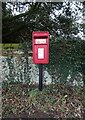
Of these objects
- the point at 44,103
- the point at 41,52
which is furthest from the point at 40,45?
the point at 44,103

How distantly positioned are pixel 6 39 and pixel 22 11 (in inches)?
41.1

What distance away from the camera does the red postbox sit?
265 centimetres

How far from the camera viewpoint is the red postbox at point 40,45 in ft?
8.70

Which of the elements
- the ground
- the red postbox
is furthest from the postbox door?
the ground

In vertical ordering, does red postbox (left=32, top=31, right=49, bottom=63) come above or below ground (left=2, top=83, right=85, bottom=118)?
above

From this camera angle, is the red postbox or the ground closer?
the ground

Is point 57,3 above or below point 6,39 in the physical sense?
above

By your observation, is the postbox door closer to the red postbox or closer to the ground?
the red postbox

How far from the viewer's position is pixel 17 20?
3.99 meters

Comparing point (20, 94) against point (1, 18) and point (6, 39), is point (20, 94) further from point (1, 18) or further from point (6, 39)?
point (1, 18)

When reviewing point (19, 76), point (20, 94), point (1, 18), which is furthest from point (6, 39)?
point (20, 94)

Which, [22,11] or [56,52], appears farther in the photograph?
[22,11]

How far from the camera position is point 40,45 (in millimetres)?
2672

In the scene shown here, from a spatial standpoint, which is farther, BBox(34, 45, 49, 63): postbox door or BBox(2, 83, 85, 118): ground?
BBox(34, 45, 49, 63): postbox door
